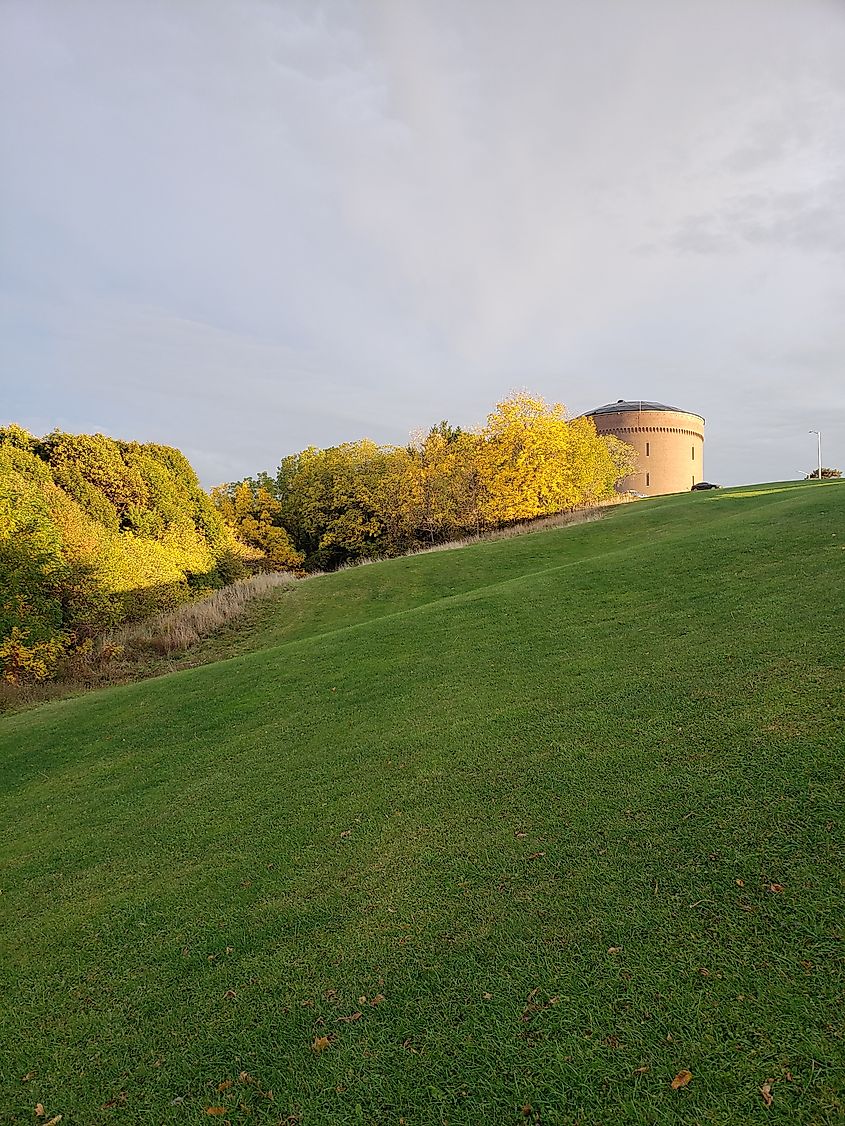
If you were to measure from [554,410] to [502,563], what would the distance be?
16.7 m

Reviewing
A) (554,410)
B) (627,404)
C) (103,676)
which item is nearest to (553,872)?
(103,676)

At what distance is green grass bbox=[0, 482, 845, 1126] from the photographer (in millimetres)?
2922

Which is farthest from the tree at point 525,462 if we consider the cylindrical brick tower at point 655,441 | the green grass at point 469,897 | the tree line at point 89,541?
the cylindrical brick tower at point 655,441

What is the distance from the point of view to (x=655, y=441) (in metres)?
66.6

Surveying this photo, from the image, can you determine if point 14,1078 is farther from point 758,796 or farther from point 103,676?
point 103,676

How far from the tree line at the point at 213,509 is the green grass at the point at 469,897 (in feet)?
38.7

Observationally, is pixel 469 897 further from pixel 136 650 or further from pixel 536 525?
pixel 536 525

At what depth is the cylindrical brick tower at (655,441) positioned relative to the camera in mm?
66250

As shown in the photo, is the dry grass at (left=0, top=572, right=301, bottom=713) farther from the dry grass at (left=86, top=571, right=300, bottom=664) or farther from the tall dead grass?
the tall dead grass

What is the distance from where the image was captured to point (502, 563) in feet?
69.5

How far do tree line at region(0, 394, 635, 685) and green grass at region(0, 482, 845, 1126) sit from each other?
11.8 meters

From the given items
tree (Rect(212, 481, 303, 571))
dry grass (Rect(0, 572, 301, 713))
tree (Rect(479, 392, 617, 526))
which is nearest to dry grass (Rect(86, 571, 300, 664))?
dry grass (Rect(0, 572, 301, 713))

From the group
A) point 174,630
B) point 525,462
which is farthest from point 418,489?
point 174,630

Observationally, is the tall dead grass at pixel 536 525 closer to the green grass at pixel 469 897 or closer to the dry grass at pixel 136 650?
the dry grass at pixel 136 650
